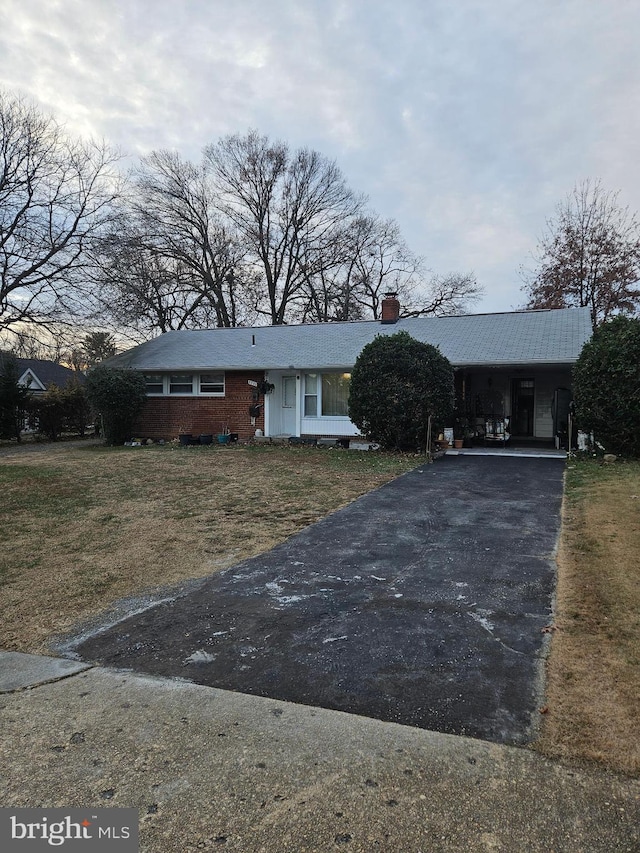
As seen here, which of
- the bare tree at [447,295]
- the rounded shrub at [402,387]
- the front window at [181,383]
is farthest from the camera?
the bare tree at [447,295]

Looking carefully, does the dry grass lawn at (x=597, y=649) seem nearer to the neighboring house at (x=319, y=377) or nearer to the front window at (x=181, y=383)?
the neighboring house at (x=319, y=377)

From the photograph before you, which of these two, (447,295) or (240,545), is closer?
(240,545)

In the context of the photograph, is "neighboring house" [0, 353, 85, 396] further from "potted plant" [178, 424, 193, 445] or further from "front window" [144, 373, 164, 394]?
"potted plant" [178, 424, 193, 445]

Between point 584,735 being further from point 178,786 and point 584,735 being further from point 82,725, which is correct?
point 82,725

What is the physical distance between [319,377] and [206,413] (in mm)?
4516

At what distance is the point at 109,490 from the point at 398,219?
1132 inches

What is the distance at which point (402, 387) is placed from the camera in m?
12.9

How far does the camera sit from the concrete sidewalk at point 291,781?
1.74 metres

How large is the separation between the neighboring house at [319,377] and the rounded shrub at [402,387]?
2356mm

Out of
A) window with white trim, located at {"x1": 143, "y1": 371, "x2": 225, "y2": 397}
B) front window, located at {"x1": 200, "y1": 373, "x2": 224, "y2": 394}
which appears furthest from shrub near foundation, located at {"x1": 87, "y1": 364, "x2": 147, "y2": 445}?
front window, located at {"x1": 200, "y1": 373, "x2": 224, "y2": 394}

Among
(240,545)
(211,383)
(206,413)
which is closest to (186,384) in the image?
(211,383)

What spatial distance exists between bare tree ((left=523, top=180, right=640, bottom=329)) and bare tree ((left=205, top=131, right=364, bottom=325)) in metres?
12.1

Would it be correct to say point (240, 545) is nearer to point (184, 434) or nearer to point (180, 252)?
point (184, 434)

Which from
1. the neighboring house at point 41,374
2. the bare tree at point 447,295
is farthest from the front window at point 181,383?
the bare tree at point 447,295
